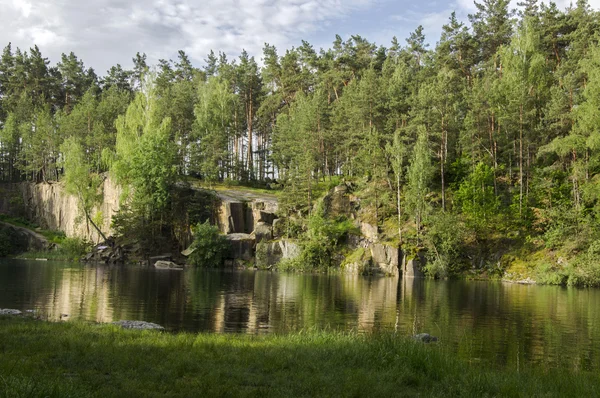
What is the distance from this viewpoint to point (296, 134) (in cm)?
7300

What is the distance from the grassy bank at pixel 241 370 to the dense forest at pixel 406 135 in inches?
1673

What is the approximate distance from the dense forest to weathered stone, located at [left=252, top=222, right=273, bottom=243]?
447 centimetres

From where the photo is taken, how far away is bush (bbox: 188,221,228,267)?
64.6 metres

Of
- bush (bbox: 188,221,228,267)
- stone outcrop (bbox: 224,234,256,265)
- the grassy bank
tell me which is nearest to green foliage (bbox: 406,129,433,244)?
stone outcrop (bbox: 224,234,256,265)

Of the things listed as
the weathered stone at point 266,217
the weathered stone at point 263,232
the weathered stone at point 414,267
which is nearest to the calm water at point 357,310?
the weathered stone at point 414,267

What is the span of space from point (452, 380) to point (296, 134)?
63485 millimetres

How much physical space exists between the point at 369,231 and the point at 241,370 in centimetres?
5254

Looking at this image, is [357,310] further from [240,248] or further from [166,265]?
[166,265]

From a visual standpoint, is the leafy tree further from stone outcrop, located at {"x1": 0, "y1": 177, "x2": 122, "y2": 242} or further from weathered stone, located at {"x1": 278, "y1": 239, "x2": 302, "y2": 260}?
weathered stone, located at {"x1": 278, "y1": 239, "x2": 302, "y2": 260}

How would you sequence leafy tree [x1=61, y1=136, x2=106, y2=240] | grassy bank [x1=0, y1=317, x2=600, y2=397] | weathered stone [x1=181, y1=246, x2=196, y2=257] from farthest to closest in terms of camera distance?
leafy tree [x1=61, y1=136, x2=106, y2=240], weathered stone [x1=181, y1=246, x2=196, y2=257], grassy bank [x1=0, y1=317, x2=600, y2=397]

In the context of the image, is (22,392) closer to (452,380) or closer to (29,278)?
(452,380)

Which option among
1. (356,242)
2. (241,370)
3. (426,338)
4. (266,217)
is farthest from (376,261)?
(241,370)

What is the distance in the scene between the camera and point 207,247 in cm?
6500

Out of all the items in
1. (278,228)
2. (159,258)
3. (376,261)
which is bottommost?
(159,258)
